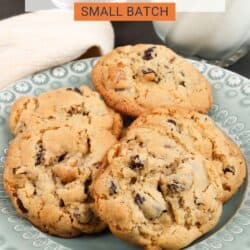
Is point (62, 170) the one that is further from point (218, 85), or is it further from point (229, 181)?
point (218, 85)

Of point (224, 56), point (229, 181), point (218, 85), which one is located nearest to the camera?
point (229, 181)

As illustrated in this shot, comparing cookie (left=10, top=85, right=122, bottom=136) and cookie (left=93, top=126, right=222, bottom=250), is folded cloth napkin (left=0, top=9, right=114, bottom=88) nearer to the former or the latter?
cookie (left=10, top=85, right=122, bottom=136)

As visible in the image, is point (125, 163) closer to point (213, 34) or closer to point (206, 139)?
point (206, 139)

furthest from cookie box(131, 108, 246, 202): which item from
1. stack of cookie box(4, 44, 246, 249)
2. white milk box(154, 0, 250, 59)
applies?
white milk box(154, 0, 250, 59)

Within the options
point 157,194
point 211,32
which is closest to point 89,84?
point 211,32

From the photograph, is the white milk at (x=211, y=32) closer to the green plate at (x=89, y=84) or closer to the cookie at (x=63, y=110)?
the green plate at (x=89, y=84)

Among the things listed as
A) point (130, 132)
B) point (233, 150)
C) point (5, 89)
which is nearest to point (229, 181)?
point (233, 150)
